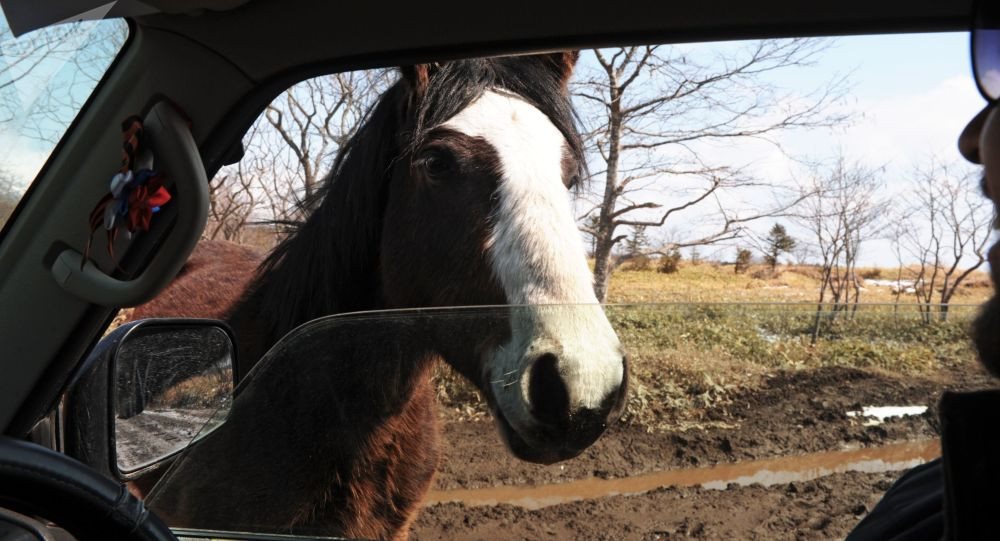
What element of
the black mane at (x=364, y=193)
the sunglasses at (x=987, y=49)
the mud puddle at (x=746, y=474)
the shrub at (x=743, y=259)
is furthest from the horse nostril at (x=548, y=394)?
the shrub at (x=743, y=259)

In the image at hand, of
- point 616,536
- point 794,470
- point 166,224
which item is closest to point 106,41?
point 166,224

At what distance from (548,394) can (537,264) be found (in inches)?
27.8

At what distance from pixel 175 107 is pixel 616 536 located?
1.09 m

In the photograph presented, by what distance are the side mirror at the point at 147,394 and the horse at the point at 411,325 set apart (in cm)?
17

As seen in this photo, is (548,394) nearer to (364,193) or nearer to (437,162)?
(437,162)

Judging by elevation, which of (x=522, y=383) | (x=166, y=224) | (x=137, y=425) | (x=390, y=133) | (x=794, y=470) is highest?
(x=390, y=133)

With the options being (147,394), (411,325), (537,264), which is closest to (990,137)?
(411,325)

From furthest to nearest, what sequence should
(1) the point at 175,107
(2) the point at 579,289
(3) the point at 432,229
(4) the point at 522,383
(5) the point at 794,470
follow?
(3) the point at 432,229 → (2) the point at 579,289 → (1) the point at 175,107 → (4) the point at 522,383 → (5) the point at 794,470

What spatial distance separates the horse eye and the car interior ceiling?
0.94 metres

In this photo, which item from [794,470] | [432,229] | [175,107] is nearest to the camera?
[794,470]

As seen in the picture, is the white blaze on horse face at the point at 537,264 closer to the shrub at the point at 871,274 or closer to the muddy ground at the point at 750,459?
the muddy ground at the point at 750,459

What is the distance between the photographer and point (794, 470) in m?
1.01

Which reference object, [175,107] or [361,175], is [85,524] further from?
[361,175]

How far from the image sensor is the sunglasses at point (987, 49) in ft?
3.11
